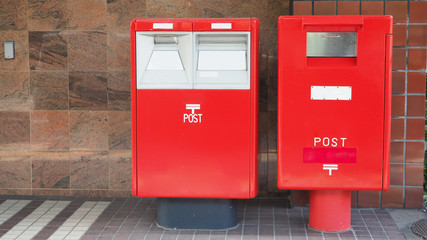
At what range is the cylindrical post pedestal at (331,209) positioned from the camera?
412cm

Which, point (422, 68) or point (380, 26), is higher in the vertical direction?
point (380, 26)

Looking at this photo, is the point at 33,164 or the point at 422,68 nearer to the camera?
the point at 422,68

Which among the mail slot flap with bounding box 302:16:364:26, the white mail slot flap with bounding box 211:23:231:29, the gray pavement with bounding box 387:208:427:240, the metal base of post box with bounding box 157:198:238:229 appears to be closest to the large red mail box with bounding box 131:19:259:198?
the white mail slot flap with bounding box 211:23:231:29

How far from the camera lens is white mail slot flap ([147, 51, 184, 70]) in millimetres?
3936

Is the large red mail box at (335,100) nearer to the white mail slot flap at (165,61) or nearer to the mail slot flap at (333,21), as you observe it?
the mail slot flap at (333,21)

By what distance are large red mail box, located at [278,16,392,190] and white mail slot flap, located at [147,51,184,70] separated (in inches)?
32.0

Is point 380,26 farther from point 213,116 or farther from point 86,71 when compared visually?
point 86,71

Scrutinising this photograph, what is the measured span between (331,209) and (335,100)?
0.93 meters

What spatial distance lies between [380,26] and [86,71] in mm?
2964

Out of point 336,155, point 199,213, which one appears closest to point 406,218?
point 336,155

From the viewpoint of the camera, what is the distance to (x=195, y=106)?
156 inches

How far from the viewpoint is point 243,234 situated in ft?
13.5

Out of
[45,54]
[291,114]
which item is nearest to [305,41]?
[291,114]

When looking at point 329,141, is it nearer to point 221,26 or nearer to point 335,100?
point 335,100
